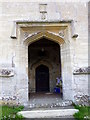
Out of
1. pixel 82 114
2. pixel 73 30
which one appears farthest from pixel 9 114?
pixel 73 30

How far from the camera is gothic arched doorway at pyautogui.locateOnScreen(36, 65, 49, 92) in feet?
32.5

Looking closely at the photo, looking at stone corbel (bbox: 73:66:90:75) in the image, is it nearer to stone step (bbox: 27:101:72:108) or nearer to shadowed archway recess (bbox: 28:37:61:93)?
stone step (bbox: 27:101:72:108)

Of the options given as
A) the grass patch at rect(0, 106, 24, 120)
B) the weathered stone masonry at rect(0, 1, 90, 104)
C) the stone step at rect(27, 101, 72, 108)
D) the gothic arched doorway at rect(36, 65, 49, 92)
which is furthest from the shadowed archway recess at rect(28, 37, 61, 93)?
the grass patch at rect(0, 106, 24, 120)

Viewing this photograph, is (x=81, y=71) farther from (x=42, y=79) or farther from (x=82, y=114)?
(x=42, y=79)

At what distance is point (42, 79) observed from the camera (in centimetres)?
1001

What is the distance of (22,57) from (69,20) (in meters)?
2.21

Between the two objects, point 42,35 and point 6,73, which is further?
point 42,35

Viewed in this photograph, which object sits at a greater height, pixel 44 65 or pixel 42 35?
pixel 42 35

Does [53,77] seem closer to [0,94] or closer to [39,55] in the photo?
[39,55]

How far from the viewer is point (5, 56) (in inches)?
212

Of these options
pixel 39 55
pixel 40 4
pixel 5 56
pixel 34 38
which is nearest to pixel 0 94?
pixel 5 56

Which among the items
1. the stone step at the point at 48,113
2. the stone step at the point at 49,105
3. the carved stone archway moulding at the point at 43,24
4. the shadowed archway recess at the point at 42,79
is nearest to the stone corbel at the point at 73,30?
the carved stone archway moulding at the point at 43,24

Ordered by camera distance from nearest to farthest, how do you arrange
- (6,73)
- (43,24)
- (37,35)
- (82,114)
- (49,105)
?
(82,114) → (49,105) → (6,73) → (43,24) → (37,35)

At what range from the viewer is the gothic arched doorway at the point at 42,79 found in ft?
32.5
